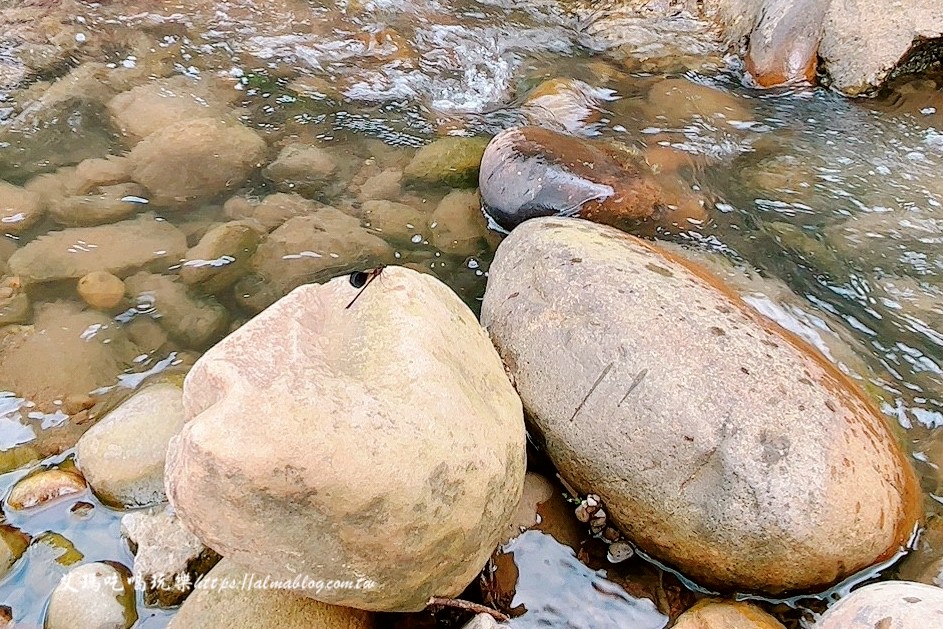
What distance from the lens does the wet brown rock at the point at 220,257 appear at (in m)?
3.68

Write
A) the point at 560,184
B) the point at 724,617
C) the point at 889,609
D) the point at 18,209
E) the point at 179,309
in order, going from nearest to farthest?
the point at 889,609 → the point at 724,617 → the point at 179,309 → the point at 560,184 → the point at 18,209

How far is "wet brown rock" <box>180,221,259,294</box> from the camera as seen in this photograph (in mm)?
3684

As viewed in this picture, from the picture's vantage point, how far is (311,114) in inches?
195

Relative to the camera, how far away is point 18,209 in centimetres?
401

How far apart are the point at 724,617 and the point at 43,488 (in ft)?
8.04

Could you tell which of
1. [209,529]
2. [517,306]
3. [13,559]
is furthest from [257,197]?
[209,529]

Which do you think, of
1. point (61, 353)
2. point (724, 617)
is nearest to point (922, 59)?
point (724, 617)

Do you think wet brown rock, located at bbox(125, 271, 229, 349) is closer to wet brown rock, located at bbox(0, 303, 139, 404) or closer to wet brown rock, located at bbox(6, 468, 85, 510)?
wet brown rock, located at bbox(0, 303, 139, 404)

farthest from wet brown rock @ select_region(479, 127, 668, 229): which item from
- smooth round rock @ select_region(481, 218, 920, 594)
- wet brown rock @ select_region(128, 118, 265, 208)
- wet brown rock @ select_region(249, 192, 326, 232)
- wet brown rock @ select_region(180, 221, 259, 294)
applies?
wet brown rock @ select_region(128, 118, 265, 208)

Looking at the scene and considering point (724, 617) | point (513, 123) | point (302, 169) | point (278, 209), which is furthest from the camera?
point (513, 123)

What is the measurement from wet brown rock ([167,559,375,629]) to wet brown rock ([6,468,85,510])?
0.83m

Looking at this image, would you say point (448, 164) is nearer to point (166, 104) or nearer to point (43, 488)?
point (166, 104)

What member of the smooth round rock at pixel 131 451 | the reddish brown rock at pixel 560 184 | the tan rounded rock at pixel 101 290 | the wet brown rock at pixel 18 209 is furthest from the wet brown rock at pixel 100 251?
the reddish brown rock at pixel 560 184

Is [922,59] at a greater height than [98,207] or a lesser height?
greater
